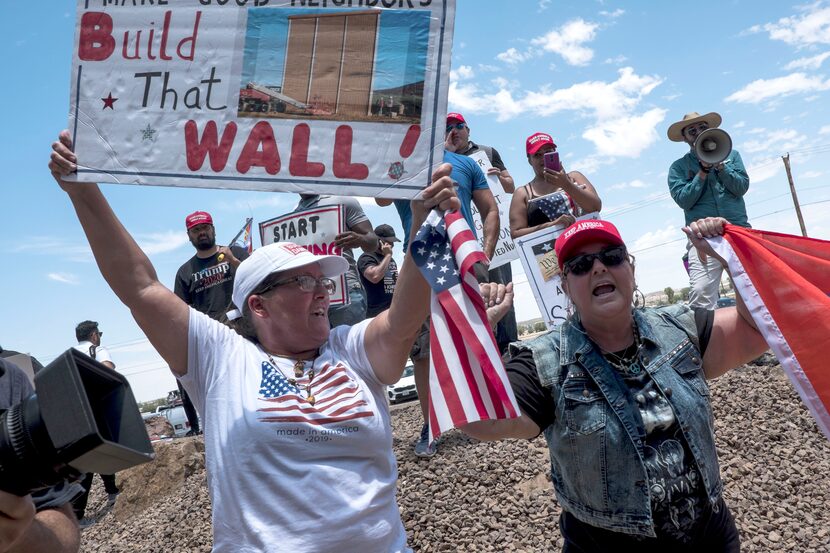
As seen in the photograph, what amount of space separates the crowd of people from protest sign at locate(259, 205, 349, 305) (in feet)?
6.82

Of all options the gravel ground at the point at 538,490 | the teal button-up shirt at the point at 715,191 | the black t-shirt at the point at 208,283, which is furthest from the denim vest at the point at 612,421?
the black t-shirt at the point at 208,283

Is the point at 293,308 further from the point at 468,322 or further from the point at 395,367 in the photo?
the point at 468,322

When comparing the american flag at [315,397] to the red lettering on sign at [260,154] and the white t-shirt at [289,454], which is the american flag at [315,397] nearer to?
the white t-shirt at [289,454]

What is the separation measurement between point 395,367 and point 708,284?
495cm

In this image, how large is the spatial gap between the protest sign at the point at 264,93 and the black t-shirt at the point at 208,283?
3594mm

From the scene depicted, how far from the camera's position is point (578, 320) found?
3104mm

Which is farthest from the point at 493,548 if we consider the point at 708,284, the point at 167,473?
the point at 167,473

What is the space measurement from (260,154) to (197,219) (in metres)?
4.28

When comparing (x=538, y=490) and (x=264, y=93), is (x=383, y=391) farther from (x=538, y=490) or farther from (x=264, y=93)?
(x=538, y=490)

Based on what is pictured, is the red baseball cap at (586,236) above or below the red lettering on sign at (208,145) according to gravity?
below

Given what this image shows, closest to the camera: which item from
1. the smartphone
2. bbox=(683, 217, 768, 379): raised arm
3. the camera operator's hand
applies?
the camera operator's hand

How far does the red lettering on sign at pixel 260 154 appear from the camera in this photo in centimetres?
286

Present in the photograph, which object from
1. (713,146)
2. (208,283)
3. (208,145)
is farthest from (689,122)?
(208,145)

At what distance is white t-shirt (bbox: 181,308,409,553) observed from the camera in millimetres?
2521
